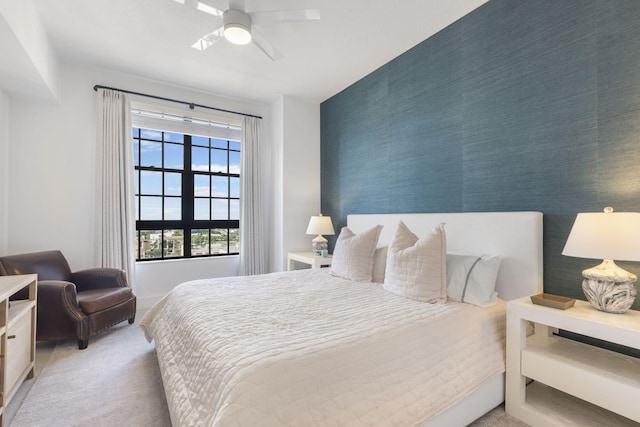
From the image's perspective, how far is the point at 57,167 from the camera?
327cm

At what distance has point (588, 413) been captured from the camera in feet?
5.34

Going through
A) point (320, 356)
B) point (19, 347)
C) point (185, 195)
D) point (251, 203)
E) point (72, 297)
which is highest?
point (185, 195)

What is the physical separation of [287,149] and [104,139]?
2.18 metres

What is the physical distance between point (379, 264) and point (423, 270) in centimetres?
69

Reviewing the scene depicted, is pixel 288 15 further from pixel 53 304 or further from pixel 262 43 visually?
pixel 53 304

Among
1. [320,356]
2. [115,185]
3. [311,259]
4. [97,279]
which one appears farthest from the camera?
[311,259]

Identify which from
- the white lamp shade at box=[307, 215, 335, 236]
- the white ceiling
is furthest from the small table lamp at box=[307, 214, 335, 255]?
the white ceiling

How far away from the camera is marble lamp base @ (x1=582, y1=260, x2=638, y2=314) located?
150 cm

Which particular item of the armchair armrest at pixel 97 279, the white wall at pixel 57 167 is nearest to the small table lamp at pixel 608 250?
the armchair armrest at pixel 97 279

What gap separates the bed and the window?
1831 mm

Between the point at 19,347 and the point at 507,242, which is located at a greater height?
the point at 507,242

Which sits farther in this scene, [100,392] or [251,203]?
[251,203]

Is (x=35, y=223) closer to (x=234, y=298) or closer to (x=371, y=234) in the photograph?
(x=234, y=298)

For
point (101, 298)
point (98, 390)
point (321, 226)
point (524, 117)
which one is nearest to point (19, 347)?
point (98, 390)
